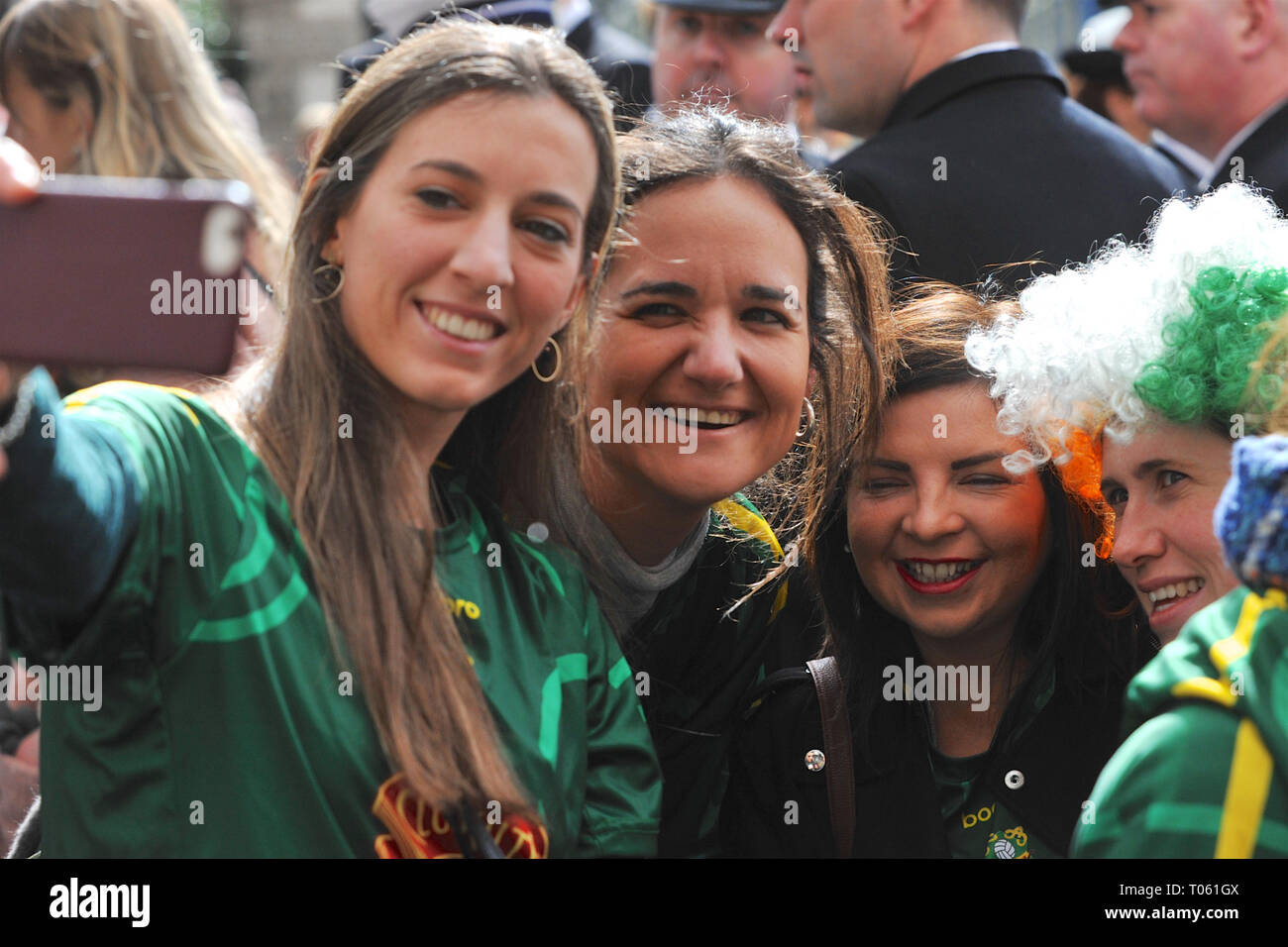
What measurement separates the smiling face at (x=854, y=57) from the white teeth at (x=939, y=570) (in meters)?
1.41

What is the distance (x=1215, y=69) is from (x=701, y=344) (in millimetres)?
2016

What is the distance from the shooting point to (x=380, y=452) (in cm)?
211

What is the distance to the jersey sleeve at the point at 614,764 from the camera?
2.26m

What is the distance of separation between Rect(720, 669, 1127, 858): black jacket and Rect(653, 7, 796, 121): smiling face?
8.50 ft

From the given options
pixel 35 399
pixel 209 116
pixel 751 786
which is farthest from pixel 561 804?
pixel 209 116

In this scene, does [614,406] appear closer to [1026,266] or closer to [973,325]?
[973,325]

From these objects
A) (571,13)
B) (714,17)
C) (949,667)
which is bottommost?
(949,667)

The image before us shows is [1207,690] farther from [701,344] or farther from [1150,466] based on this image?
[701,344]

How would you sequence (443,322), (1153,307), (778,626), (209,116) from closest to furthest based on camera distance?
(443,322) < (1153,307) < (778,626) < (209,116)

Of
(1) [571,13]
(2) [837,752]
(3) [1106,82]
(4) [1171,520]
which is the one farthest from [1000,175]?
(3) [1106,82]

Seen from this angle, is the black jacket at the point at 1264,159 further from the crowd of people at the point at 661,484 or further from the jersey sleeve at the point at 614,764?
the jersey sleeve at the point at 614,764

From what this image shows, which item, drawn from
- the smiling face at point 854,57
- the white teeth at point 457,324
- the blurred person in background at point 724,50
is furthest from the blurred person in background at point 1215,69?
the white teeth at point 457,324
